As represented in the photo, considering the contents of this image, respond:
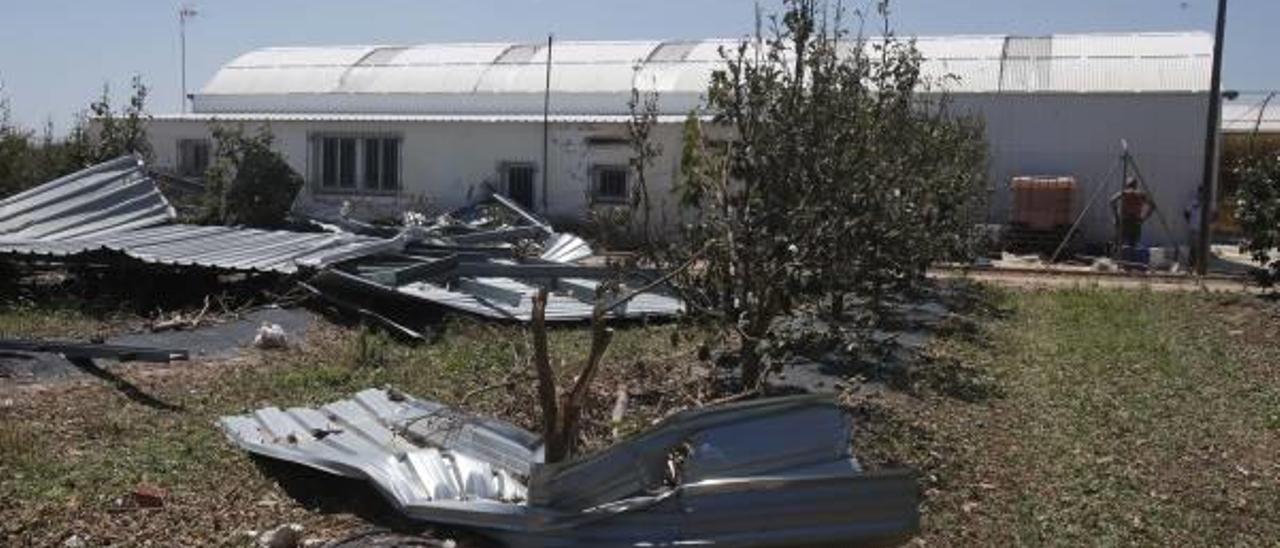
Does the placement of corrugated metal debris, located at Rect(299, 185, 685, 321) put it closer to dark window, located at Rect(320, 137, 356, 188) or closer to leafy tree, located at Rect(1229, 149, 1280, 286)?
leafy tree, located at Rect(1229, 149, 1280, 286)

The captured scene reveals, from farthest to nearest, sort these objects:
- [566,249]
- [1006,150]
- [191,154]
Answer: [191,154] → [1006,150] → [566,249]

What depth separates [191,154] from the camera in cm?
3244

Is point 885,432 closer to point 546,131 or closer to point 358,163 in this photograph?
point 546,131

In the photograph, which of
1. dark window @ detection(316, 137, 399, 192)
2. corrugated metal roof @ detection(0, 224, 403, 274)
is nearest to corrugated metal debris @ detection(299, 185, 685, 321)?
corrugated metal roof @ detection(0, 224, 403, 274)

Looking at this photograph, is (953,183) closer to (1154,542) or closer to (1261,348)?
(1261,348)

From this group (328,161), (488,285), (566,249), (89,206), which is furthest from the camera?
(328,161)

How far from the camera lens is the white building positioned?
2705 cm

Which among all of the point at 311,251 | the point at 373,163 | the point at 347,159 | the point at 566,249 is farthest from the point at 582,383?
the point at 347,159

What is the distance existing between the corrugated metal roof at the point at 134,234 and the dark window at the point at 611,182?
1241 centimetres

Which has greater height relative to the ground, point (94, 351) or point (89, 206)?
point (89, 206)

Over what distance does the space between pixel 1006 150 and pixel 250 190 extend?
1649 cm

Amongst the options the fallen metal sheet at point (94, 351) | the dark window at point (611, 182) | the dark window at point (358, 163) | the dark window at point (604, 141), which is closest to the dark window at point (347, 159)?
the dark window at point (358, 163)

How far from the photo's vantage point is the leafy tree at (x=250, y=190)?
17.4 meters

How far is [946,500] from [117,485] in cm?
398
